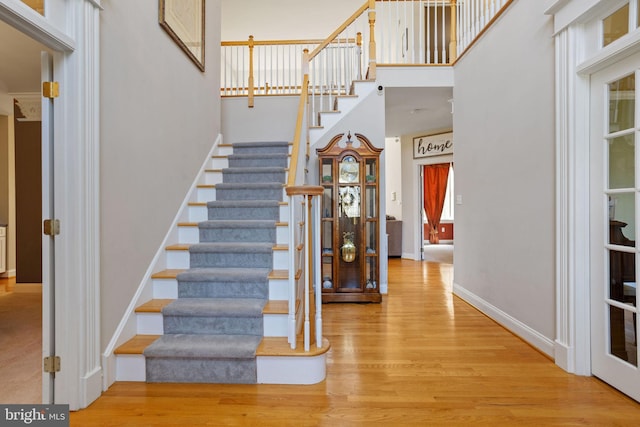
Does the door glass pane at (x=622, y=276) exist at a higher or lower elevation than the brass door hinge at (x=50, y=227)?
lower

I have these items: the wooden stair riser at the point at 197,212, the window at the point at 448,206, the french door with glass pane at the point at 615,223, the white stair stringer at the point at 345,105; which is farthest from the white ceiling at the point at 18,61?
the window at the point at 448,206

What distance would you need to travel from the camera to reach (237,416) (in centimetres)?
177

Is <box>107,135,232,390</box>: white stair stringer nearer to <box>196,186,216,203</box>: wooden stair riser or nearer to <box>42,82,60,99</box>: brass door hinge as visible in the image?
<box>196,186,216,203</box>: wooden stair riser

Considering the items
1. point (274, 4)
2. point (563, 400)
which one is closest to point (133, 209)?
point (563, 400)

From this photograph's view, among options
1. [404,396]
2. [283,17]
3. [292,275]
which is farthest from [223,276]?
[283,17]

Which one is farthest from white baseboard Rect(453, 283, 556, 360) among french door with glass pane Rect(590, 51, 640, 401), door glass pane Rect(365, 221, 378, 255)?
door glass pane Rect(365, 221, 378, 255)

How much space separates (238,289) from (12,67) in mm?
3737

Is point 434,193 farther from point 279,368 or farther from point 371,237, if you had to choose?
point 279,368

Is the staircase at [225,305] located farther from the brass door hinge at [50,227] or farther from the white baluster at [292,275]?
the brass door hinge at [50,227]

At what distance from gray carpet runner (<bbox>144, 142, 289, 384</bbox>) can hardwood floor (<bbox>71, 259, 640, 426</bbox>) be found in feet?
0.37

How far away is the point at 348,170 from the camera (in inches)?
159

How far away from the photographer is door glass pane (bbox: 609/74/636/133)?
192 cm

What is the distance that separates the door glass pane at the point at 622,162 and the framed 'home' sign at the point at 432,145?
14.1 ft

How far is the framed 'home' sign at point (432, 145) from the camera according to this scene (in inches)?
248
